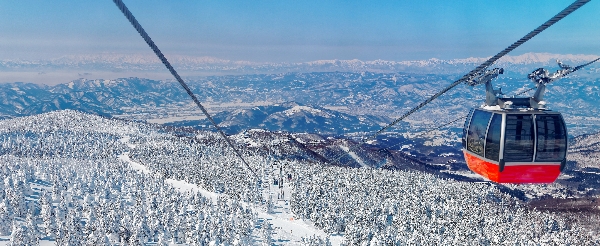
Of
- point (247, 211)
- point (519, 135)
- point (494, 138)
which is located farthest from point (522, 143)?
point (247, 211)

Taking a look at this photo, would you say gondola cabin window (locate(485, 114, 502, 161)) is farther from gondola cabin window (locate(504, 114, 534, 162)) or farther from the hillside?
the hillside

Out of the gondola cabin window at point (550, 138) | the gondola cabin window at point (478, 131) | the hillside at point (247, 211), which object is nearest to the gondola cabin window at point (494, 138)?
the gondola cabin window at point (478, 131)

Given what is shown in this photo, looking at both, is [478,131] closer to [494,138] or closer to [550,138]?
[494,138]

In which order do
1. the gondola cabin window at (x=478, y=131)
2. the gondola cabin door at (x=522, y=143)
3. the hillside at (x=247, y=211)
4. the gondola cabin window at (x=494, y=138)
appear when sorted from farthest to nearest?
the hillside at (x=247, y=211) < the gondola cabin window at (x=478, y=131) < the gondola cabin window at (x=494, y=138) < the gondola cabin door at (x=522, y=143)

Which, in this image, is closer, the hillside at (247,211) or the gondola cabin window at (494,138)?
the gondola cabin window at (494,138)

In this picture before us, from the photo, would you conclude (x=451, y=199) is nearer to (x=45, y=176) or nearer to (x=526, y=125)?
(x=526, y=125)

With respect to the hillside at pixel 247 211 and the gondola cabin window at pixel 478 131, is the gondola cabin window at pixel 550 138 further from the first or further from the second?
the hillside at pixel 247 211

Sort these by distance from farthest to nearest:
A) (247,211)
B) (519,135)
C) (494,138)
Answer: (247,211)
(494,138)
(519,135)

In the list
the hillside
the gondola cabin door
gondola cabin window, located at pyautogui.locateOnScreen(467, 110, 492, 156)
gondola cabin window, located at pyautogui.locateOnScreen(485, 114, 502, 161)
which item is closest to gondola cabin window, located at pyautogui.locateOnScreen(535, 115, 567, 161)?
the gondola cabin door
